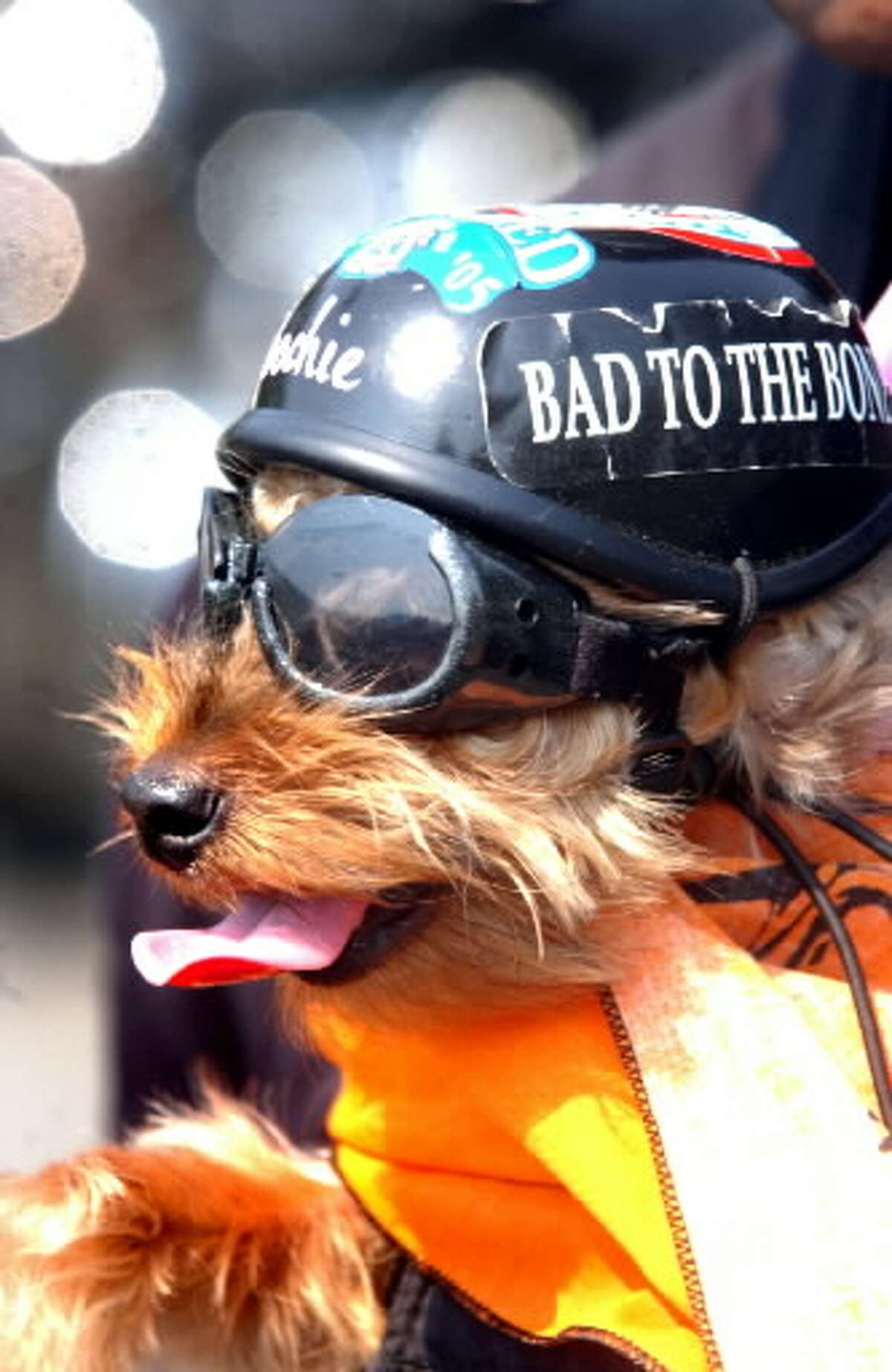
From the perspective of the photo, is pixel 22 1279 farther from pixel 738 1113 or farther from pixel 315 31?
pixel 315 31

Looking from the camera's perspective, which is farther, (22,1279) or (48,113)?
(48,113)

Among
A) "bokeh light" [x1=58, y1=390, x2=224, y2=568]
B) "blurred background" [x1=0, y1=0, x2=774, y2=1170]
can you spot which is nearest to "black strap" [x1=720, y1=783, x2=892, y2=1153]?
"bokeh light" [x1=58, y1=390, x2=224, y2=568]

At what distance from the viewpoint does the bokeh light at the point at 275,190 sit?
2469 mm

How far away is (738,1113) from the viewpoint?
4.15ft

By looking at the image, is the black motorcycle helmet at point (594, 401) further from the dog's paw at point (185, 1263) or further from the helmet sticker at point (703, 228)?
the dog's paw at point (185, 1263)

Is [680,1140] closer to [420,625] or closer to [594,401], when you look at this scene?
[420,625]

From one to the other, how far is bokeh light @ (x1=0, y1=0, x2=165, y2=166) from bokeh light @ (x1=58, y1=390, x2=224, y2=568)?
31 cm

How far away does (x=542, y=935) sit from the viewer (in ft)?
4.42

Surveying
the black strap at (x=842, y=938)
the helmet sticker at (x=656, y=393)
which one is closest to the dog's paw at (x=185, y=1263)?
the black strap at (x=842, y=938)

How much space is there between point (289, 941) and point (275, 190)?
1.44m

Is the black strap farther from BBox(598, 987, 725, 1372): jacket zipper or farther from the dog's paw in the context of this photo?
the dog's paw

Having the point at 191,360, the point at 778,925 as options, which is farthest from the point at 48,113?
the point at 778,925

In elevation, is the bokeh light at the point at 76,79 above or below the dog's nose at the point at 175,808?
above

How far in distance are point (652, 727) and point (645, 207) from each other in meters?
0.40
